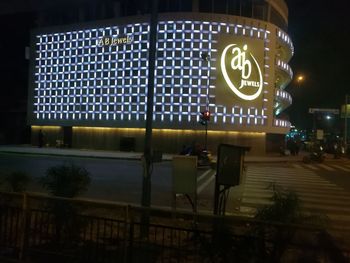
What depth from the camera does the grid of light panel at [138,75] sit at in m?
43.5

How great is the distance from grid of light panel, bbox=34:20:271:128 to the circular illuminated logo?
1041 millimetres

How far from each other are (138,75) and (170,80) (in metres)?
3.24

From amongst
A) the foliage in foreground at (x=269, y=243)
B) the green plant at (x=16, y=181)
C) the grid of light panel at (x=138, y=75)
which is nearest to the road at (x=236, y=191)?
the green plant at (x=16, y=181)

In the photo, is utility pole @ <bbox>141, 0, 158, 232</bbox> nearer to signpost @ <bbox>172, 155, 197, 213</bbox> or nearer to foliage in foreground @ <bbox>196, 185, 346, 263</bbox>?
signpost @ <bbox>172, 155, 197, 213</bbox>

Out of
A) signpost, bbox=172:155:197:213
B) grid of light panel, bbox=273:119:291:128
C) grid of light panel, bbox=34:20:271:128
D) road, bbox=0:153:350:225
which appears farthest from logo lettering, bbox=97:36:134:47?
signpost, bbox=172:155:197:213

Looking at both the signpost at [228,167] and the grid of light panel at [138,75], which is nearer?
the signpost at [228,167]

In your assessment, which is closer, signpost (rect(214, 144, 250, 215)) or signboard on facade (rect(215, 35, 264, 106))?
signpost (rect(214, 144, 250, 215))

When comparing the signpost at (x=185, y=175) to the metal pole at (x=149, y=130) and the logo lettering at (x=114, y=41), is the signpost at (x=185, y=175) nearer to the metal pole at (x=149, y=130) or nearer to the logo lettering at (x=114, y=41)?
the metal pole at (x=149, y=130)

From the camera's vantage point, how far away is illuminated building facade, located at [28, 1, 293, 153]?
143ft

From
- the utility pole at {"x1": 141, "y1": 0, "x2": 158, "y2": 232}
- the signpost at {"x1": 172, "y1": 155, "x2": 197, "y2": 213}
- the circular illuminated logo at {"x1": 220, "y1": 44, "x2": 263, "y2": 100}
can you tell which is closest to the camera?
the utility pole at {"x1": 141, "y1": 0, "x2": 158, "y2": 232}

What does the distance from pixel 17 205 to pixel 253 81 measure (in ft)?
131

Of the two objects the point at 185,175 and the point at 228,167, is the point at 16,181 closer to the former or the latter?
the point at 185,175

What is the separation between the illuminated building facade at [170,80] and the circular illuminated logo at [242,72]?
0.09 m

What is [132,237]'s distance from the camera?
6691 mm
